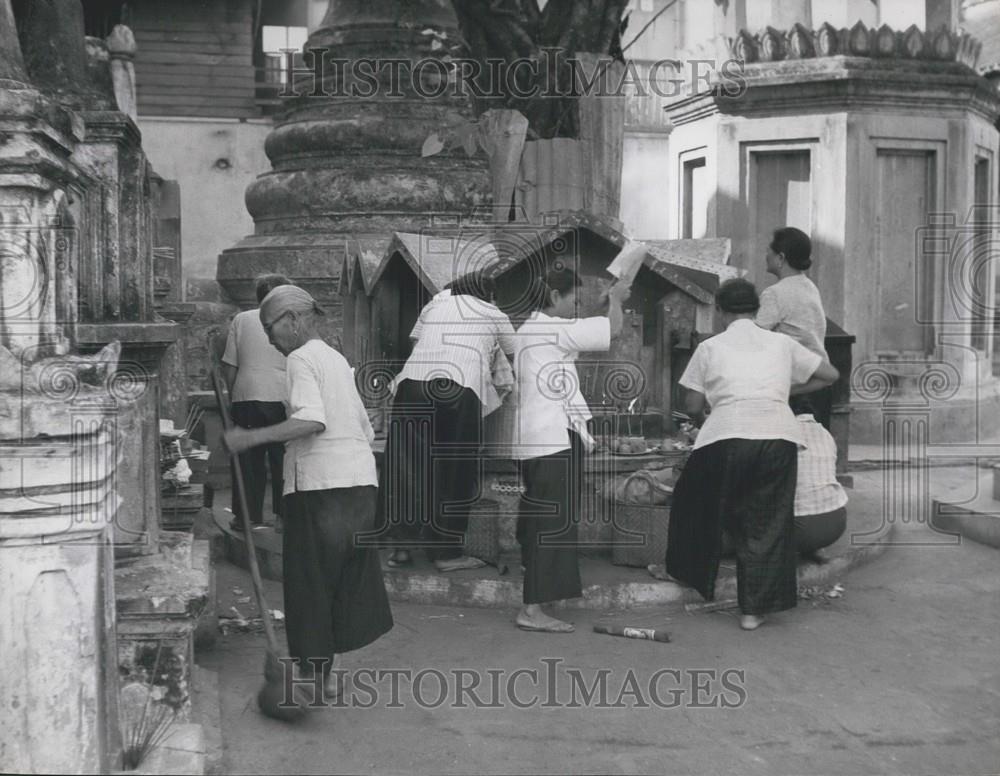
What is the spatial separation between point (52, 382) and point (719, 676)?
312cm

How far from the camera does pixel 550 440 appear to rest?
593 cm

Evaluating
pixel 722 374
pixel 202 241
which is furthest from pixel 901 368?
pixel 202 241

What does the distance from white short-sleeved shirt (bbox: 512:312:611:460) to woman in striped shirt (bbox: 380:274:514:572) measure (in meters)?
0.44

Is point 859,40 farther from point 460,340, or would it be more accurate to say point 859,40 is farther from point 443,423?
point 443,423

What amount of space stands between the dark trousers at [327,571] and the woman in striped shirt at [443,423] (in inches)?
67.0

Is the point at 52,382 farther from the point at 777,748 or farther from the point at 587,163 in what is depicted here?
the point at 587,163

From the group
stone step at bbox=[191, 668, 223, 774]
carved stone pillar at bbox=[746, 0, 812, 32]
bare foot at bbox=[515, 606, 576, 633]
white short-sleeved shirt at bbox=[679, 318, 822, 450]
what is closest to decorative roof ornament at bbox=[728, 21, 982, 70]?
carved stone pillar at bbox=[746, 0, 812, 32]

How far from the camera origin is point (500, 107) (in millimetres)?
9242

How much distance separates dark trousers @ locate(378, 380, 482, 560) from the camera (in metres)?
6.65

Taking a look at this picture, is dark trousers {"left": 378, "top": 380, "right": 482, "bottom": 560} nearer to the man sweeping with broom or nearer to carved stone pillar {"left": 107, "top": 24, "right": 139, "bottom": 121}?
the man sweeping with broom

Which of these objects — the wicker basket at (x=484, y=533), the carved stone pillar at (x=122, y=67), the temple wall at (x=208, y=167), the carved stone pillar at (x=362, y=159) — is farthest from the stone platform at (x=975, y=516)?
the temple wall at (x=208, y=167)

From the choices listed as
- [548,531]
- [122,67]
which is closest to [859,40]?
[122,67]

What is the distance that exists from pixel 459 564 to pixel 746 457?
1.61 metres

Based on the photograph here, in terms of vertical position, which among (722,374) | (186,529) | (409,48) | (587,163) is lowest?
(186,529)
